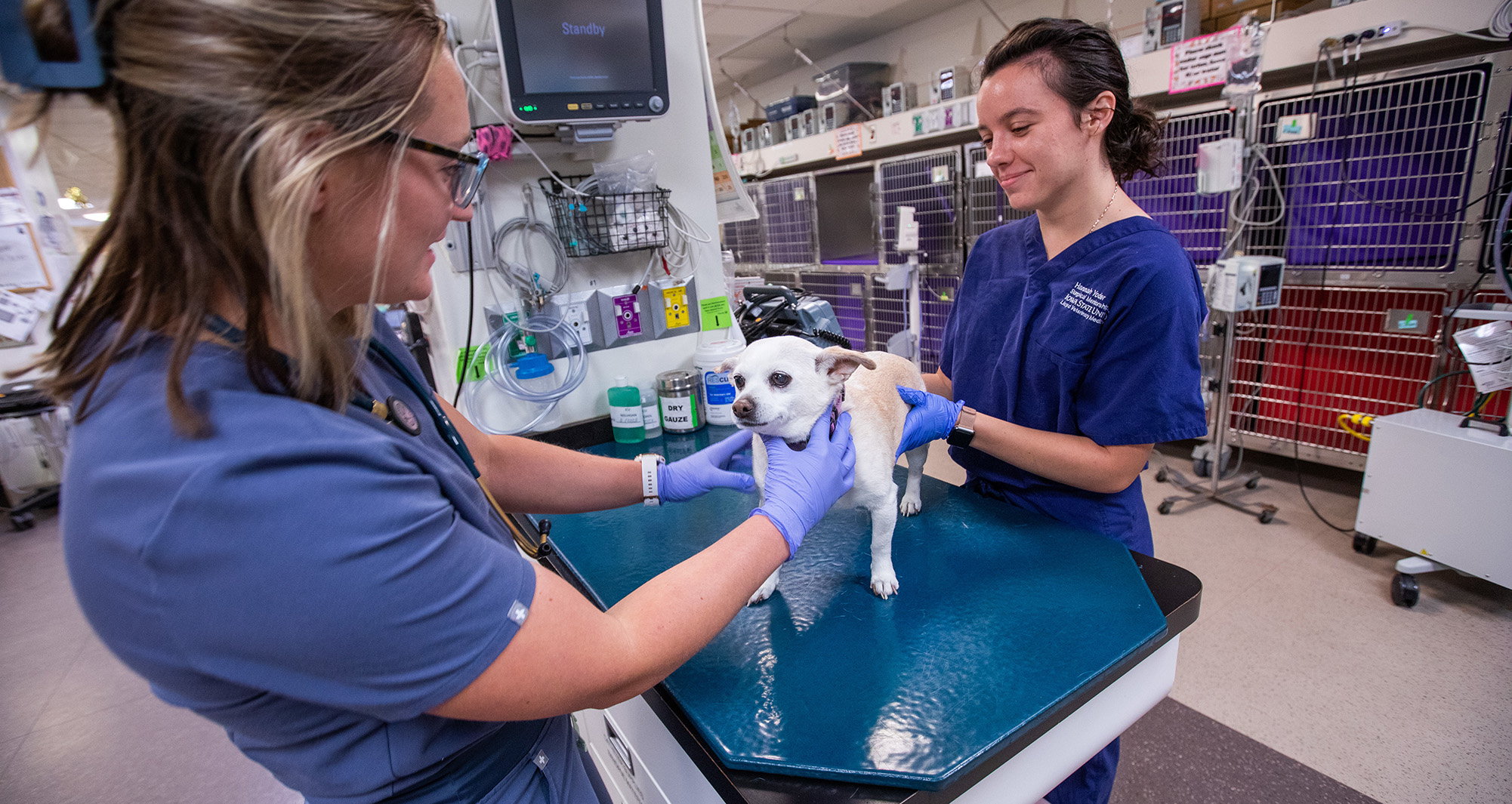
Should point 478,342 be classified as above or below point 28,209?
below

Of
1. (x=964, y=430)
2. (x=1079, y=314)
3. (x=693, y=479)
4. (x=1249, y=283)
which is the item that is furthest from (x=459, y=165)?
(x=1249, y=283)

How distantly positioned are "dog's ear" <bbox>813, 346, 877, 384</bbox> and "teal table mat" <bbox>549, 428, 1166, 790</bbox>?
308 millimetres

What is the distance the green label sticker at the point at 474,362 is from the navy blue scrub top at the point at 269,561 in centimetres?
121

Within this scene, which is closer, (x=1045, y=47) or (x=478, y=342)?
(x=1045, y=47)

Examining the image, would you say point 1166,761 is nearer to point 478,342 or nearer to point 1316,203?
point 478,342

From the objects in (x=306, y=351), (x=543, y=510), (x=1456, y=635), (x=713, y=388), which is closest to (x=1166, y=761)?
(x=1456, y=635)

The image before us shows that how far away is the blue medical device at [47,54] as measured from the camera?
0.40 meters

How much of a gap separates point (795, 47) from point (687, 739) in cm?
600

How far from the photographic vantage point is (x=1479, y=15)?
2.08 metres

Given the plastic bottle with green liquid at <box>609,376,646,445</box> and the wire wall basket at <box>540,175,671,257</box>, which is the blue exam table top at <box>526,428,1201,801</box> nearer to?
the plastic bottle with green liquid at <box>609,376,646,445</box>

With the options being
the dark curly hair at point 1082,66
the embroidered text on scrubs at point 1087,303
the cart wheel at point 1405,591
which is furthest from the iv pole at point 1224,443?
the embroidered text on scrubs at point 1087,303

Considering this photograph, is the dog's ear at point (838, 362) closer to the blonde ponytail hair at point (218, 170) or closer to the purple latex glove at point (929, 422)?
the purple latex glove at point (929, 422)

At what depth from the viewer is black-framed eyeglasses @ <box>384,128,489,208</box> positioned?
0.54 m

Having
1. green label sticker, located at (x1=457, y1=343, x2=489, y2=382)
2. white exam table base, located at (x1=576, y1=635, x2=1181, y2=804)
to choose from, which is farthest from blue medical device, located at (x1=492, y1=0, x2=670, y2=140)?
white exam table base, located at (x1=576, y1=635, x2=1181, y2=804)
